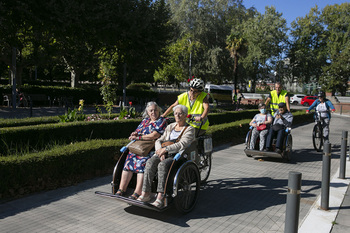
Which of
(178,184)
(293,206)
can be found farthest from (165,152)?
(293,206)

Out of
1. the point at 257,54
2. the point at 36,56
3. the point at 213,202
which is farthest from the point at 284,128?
the point at 257,54

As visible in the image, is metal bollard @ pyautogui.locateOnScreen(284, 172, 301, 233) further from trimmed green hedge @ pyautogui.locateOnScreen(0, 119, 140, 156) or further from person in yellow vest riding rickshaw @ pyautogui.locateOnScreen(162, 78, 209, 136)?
trimmed green hedge @ pyautogui.locateOnScreen(0, 119, 140, 156)

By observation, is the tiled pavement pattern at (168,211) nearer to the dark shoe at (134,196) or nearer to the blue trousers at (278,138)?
the dark shoe at (134,196)

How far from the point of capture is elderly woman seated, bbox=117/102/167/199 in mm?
4348

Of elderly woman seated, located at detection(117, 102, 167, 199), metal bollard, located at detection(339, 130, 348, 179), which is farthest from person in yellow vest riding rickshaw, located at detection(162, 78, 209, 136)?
metal bollard, located at detection(339, 130, 348, 179)

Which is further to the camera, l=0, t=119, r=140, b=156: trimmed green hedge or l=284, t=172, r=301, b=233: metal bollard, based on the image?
l=0, t=119, r=140, b=156: trimmed green hedge

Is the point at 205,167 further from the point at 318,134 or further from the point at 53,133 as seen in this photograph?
the point at 318,134

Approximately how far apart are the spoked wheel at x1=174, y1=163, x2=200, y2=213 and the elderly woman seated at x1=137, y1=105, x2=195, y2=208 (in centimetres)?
23

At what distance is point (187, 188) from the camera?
4434mm

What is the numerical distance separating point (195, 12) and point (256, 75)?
1555cm

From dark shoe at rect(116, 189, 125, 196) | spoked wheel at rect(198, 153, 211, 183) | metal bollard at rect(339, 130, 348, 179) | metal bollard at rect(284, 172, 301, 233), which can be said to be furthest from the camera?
metal bollard at rect(339, 130, 348, 179)

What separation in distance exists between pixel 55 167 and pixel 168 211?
204 cm

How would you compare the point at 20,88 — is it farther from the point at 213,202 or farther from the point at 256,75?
the point at 256,75

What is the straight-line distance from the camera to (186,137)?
4.66 metres
